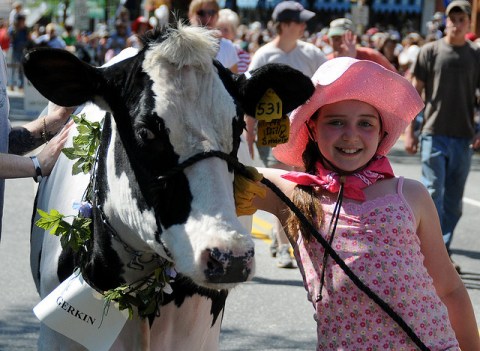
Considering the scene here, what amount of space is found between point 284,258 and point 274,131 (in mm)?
4890

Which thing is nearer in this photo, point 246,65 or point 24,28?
point 246,65

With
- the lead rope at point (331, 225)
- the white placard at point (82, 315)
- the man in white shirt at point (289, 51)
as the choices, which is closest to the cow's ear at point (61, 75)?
the white placard at point (82, 315)

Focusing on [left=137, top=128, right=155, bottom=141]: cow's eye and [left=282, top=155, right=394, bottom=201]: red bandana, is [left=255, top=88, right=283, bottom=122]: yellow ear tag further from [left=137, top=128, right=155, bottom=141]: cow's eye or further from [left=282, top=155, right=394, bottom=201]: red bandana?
[left=137, top=128, right=155, bottom=141]: cow's eye

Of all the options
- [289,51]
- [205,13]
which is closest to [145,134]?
[289,51]

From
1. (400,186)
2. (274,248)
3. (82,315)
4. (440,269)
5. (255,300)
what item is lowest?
(274,248)

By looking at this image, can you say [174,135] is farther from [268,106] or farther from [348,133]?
[348,133]

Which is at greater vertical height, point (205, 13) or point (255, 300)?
point (205, 13)

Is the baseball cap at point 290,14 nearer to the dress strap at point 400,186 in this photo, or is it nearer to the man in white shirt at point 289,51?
the man in white shirt at point 289,51

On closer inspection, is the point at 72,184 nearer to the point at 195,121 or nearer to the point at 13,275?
the point at 195,121

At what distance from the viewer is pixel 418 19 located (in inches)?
2098

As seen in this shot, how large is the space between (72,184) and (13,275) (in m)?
4.16

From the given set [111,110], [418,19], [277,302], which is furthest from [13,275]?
[418,19]

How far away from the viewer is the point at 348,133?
3938 mm

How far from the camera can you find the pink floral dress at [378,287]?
3.75 metres
